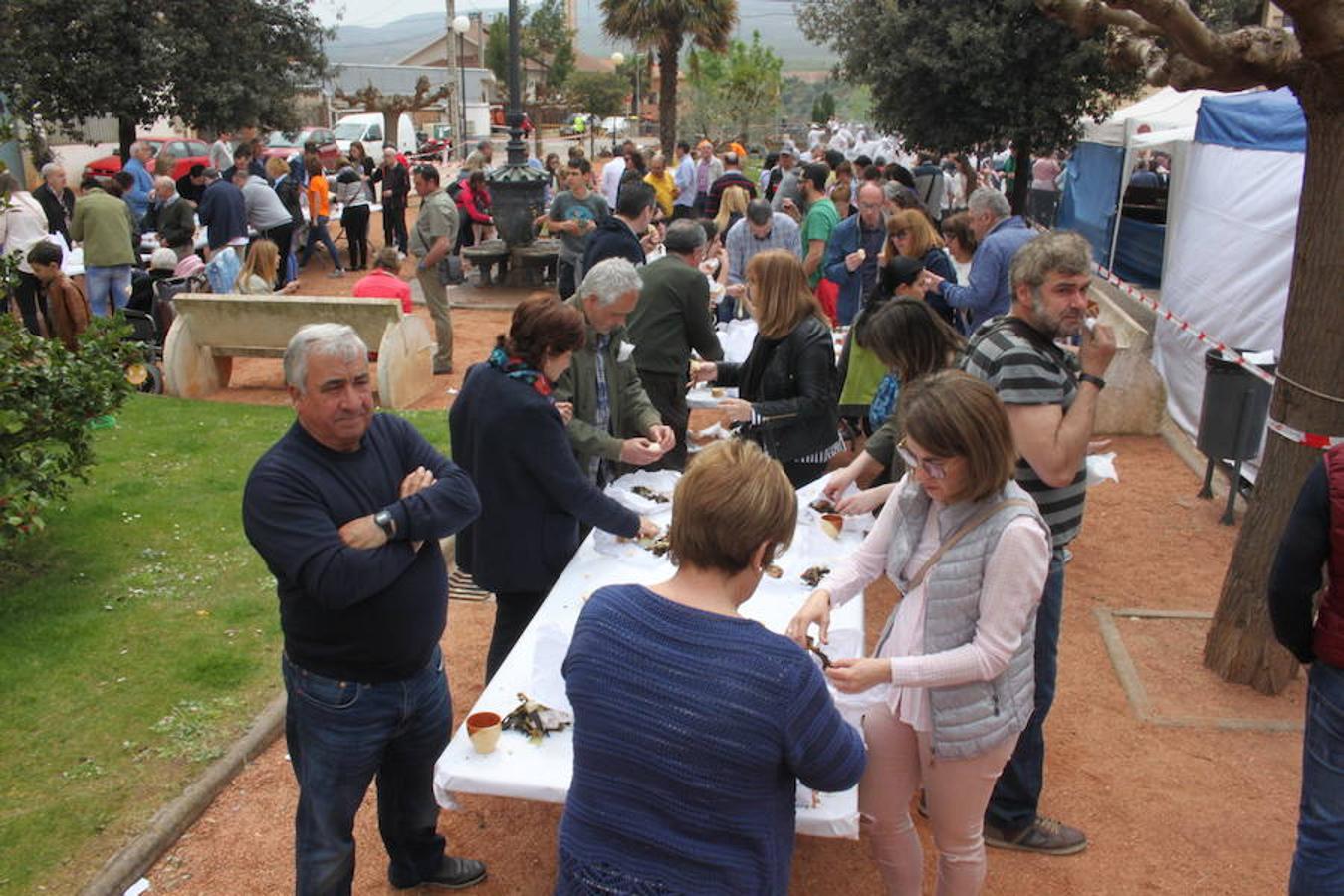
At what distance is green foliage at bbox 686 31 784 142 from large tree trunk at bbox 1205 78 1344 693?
3157cm

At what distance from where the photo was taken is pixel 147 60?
56.5 ft

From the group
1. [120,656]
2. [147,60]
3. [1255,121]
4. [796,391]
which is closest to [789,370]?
[796,391]

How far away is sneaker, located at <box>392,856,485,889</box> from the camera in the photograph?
3381 millimetres

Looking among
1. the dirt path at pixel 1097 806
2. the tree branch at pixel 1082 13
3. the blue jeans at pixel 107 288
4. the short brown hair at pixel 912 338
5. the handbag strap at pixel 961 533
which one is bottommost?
the dirt path at pixel 1097 806

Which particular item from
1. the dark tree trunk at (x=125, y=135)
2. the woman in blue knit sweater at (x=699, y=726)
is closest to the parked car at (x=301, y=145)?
the dark tree trunk at (x=125, y=135)

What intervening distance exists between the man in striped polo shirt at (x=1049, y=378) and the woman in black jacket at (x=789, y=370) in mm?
1337

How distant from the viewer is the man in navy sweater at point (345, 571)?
260cm

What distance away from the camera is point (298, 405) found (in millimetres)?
2676

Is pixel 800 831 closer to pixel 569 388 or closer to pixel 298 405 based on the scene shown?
pixel 298 405

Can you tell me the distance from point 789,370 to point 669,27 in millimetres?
29379

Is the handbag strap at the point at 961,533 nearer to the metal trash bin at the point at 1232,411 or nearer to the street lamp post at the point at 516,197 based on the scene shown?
the metal trash bin at the point at 1232,411

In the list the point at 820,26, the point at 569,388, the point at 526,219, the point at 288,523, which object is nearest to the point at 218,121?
the point at 526,219

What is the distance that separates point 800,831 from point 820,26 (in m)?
14.0

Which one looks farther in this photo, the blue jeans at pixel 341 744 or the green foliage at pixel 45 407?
the green foliage at pixel 45 407
